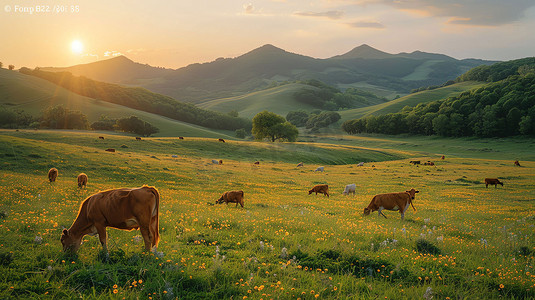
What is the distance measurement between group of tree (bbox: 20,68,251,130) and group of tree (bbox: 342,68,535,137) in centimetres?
8970

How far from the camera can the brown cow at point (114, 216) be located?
24.2 feet

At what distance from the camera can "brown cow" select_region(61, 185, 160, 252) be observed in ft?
24.2

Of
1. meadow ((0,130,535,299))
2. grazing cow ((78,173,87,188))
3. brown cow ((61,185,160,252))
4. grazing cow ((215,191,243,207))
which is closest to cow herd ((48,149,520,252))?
brown cow ((61,185,160,252))

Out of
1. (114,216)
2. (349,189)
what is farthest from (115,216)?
(349,189)

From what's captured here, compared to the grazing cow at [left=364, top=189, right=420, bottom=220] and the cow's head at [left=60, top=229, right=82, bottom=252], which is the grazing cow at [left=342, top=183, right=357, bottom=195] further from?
the cow's head at [left=60, top=229, right=82, bottom=252]

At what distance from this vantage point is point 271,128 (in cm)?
9981

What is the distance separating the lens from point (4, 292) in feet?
17.5

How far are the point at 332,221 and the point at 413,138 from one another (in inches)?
5534

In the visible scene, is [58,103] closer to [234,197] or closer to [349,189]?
[349,189]

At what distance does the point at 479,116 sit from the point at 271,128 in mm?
88845

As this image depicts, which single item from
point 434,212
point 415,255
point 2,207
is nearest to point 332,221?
point 415,255

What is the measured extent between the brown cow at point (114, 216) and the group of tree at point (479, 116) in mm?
134132

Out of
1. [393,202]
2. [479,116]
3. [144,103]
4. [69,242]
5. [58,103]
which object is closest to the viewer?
[69,242]

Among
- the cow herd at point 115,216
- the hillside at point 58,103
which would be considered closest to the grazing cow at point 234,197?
the cow herd at point 115,216
